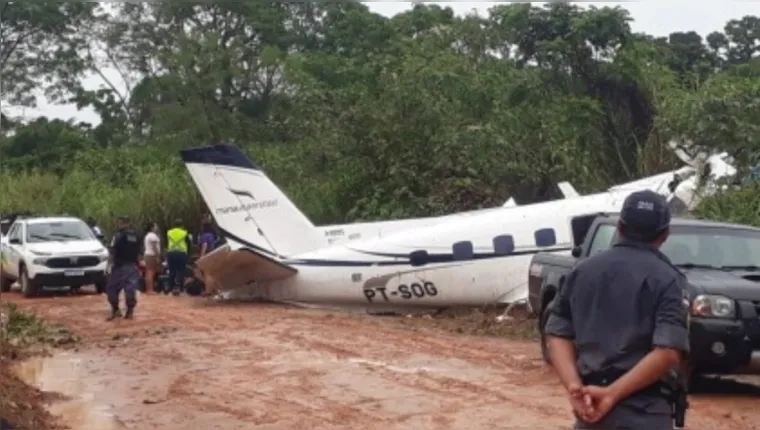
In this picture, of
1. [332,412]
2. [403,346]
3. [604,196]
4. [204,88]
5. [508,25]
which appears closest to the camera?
[332,412]

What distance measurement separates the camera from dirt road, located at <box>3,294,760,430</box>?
11.2 m

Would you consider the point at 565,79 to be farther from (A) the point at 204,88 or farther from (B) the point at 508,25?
(A) the point at 204,88

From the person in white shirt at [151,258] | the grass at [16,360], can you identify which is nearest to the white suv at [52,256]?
the person in white shirt at [151,258]

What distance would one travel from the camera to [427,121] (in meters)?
28.5

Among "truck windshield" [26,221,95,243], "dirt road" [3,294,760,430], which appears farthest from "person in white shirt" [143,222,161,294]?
"dirt road" [3,294,760,430]

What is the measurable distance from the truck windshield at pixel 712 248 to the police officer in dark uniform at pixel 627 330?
290 inches

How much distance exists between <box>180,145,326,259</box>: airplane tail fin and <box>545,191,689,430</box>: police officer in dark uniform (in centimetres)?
1803

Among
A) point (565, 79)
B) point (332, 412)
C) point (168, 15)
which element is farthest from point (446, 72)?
point (332, 412)

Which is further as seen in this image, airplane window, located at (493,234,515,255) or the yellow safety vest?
the yellow safety vest

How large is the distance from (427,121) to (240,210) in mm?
6361

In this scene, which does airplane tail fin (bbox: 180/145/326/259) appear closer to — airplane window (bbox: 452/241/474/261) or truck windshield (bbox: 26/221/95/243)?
airplane window (bbox: 452/241/474/261)

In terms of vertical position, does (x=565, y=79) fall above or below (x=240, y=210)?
above

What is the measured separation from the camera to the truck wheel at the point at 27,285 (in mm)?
28250

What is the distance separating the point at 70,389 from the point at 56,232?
16.4m
